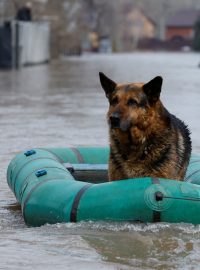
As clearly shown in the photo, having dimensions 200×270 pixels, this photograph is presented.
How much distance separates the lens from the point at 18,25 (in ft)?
143

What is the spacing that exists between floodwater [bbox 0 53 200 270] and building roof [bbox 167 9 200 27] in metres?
129

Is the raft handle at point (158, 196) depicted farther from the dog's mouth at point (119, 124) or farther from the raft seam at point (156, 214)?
the dog's mouth at point (119, 124)

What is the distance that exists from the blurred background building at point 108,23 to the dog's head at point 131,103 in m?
38.5

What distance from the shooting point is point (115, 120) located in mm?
8453

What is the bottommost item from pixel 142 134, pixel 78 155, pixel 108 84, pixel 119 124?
pixel 78 155

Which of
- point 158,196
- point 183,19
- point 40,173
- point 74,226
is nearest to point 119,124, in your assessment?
point 158,196

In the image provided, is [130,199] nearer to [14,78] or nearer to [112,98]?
[112,98]

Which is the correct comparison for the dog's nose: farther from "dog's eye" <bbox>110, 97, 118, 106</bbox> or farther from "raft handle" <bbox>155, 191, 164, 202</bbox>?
"raft handle" <bbox>155, 191, 164, 202</bbox>

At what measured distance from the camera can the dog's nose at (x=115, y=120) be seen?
8406 mm

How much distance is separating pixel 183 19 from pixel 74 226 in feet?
502

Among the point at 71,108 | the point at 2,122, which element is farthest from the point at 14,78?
the point at 2,122

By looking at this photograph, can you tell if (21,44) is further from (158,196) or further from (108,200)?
(158,196)

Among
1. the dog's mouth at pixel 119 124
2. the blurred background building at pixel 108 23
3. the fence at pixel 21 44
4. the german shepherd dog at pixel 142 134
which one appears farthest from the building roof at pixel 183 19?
the dog's mouth at pixel 119 124

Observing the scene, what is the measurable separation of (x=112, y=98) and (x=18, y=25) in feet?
116
